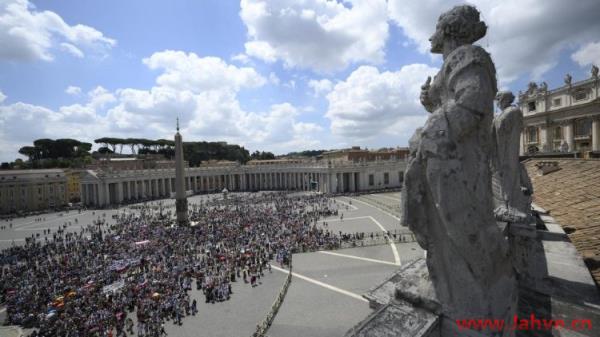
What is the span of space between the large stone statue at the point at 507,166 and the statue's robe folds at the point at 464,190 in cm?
200

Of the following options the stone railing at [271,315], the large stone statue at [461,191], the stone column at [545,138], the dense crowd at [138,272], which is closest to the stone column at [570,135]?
the stone column at [545,138]

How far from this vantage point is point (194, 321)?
1239 cm

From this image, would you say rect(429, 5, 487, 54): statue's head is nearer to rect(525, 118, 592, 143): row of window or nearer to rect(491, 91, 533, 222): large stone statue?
rect(491, 91, 533, 222): large stone statue

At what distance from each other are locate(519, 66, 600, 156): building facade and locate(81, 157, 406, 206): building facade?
28789 mm

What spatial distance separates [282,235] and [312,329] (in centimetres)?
1401

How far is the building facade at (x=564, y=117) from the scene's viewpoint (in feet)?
79.3

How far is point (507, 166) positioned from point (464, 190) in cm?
263

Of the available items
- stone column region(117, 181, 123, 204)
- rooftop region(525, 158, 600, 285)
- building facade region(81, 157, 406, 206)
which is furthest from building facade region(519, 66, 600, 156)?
stone column region(117, 181, 123, 204)

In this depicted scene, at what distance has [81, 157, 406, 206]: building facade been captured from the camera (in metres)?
57.3

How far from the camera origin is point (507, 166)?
4.29 meters

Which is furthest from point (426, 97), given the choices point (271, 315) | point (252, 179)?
point (252, 179)

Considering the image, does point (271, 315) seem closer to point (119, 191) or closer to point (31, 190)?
point (119, 191)

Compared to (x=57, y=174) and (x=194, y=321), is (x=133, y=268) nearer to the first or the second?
(x=194, y=321)

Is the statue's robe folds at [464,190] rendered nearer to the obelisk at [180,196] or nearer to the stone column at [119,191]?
the obelisk at [180,196]
